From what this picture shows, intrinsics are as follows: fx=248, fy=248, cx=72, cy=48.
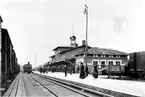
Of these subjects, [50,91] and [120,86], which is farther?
[50,91]

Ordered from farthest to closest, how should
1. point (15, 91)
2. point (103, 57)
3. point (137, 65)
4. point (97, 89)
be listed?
1. point (103, 57)
2. point (137, 65)
3. point (15, 91)
4. point (97, 89)

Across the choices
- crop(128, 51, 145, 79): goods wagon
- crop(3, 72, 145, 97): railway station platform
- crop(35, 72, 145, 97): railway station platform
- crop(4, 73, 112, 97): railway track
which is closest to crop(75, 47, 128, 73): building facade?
crop(128, 51, 145, 79): goods wagon

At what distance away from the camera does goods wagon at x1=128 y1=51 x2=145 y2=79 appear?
25.8 meters

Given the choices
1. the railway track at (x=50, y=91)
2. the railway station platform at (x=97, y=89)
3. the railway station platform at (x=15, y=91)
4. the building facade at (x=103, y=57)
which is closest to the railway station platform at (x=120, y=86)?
the railway station platform at (x=97, y=89)

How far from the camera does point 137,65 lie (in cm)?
2692

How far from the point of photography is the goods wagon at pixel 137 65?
25759 mm

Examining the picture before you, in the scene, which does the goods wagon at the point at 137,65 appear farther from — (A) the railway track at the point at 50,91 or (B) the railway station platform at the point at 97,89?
(A) the railway track at the point at 50,91

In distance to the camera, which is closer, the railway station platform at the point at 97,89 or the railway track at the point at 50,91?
the railway station platform at the point at 97,89

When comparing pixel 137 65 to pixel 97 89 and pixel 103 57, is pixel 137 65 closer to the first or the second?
pixel 97 89

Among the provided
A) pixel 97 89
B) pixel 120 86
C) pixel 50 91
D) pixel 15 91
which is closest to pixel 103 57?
pixel 50 91

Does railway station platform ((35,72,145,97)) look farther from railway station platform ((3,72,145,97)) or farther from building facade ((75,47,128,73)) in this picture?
building facade ((75,47,128,73))

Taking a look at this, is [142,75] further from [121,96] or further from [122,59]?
[122,59]

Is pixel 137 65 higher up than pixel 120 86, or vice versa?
pixel 137 65

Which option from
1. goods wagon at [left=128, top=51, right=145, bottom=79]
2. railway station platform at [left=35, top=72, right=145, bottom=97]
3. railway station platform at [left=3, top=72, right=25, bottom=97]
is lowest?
railway station platform at [left=3, top=72, right=25, bottom=97]
